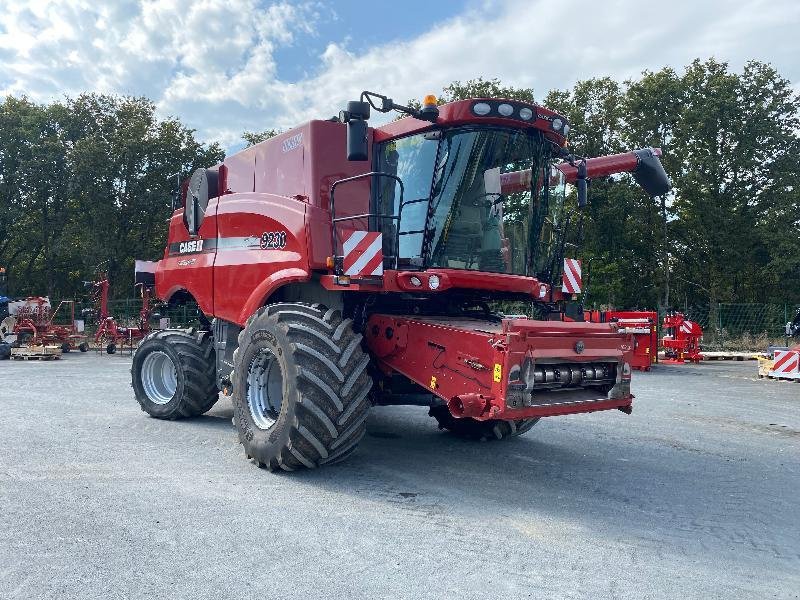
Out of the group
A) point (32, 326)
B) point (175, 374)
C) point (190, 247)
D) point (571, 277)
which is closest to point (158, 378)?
point (175, 374)

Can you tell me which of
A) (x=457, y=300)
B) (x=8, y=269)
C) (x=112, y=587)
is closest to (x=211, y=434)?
(x=457, y=300)

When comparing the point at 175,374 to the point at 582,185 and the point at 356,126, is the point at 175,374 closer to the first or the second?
the point at 356,126

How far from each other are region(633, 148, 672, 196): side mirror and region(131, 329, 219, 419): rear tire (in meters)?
5.22

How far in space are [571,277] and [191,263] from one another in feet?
14.1

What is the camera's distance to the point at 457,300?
5988 mm

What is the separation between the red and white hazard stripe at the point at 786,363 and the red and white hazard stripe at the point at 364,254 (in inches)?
465

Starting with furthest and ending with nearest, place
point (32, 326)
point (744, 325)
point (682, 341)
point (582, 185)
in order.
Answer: point (744, 325) < point (32, 326) < point (682, 341) < point (582, 185)

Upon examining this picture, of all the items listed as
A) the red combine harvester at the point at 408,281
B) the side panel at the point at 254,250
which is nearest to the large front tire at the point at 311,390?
the red combine harvester at the point at 408,281

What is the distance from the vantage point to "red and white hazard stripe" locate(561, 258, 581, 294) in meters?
6.34

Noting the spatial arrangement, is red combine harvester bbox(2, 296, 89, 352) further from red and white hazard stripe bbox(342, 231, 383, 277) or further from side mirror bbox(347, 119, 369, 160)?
side mirror bbox(347, 119, 369, 160)

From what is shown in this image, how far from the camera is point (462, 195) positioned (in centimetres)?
526

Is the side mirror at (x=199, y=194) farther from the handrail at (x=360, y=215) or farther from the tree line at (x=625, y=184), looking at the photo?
the tree line at (x=625, y=184)

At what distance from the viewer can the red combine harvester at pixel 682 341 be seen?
17.6 meters

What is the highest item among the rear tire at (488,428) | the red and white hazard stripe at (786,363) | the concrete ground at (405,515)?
the red and white hazard stripe at (786,363)
